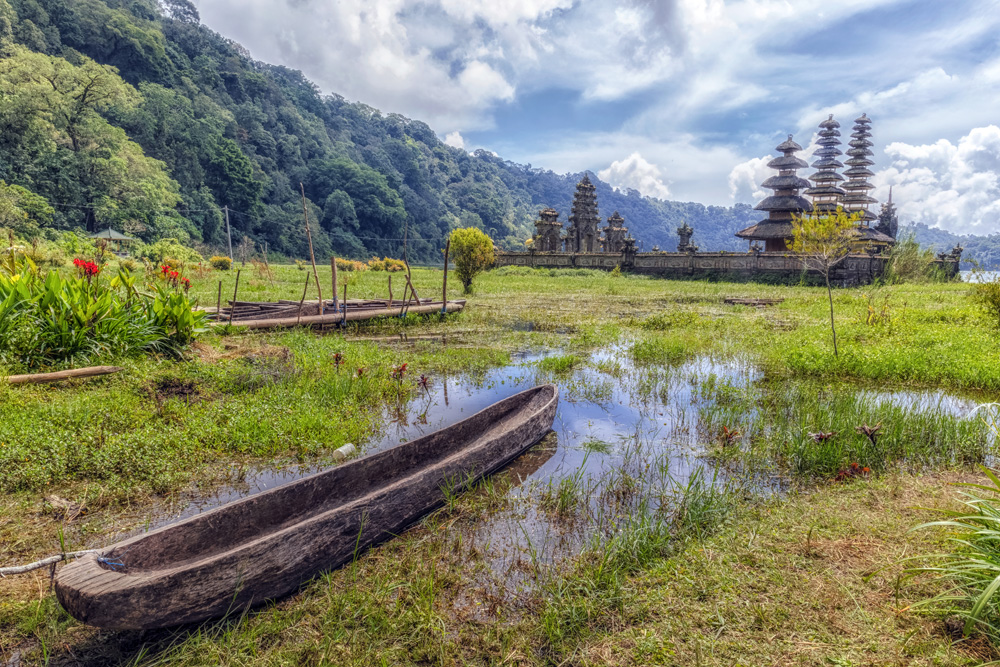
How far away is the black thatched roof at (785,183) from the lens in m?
36.1

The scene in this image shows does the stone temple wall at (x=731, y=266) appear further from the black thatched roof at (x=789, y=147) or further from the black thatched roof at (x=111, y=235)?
the black thatched roof at (x=111, y=235)

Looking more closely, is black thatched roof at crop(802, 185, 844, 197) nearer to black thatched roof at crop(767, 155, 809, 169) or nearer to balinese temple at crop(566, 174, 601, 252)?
black thatched roof at crop(767, 155, 809, 169)

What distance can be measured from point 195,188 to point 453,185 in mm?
53453

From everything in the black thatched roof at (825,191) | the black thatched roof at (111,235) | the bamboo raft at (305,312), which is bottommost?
the bamboo raft at (305,312)

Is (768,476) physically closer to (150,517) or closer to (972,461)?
(972,461)

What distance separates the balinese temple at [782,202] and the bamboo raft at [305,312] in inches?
1161

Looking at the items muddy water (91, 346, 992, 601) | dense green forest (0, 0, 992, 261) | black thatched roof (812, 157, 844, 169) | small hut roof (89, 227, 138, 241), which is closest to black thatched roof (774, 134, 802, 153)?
black thatched roof (812, 157, 844, 169)

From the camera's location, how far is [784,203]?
35.8m

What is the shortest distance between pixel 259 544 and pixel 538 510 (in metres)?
2.22

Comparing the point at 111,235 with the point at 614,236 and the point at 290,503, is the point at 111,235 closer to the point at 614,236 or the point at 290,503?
the point at 614,236

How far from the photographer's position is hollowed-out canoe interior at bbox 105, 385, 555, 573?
8.93 feet

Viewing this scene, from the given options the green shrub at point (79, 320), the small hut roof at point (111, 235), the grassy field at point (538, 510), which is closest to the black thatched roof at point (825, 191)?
the grassy field at point (538, 510)

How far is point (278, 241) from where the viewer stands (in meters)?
57.1

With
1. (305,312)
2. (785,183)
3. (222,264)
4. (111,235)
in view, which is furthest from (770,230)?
(111,235)
